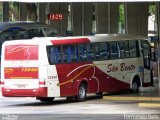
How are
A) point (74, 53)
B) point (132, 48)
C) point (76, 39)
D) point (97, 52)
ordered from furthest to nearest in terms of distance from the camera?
point (132, 48)
point (97, 52)
point (76, 39)
point (74, 53)

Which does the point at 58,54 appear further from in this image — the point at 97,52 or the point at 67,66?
the point at 97,52

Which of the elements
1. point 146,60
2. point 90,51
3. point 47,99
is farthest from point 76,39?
point 146,60

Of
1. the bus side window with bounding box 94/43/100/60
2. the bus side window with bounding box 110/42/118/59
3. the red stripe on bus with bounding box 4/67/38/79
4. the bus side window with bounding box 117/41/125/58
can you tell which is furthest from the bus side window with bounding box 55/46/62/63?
the bus side window with bounding box 117/41/125/58

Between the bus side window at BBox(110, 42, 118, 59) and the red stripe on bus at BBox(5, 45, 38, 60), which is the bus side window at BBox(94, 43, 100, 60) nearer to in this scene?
Result: the bus side window at BBox(110, 42, 118, 59)

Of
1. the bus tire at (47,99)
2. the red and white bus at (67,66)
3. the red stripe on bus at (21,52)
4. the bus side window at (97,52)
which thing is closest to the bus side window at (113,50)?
the red and white bus at (67,66)

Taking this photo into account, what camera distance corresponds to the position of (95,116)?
19.9 m

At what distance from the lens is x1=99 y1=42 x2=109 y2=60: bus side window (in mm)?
28484

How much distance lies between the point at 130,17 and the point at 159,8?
967 centimetres

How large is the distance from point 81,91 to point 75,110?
4.17 metres

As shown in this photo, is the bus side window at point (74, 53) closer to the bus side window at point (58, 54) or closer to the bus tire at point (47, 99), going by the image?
the bus side window at point (58, 54)

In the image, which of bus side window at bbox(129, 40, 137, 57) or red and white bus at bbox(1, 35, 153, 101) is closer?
red and white bus at bbox(1, 35, 153, 101)

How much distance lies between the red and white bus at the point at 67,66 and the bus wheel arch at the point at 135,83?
0.05 meters

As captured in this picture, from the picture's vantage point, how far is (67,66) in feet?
85.1

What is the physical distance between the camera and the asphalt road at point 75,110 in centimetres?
1967
